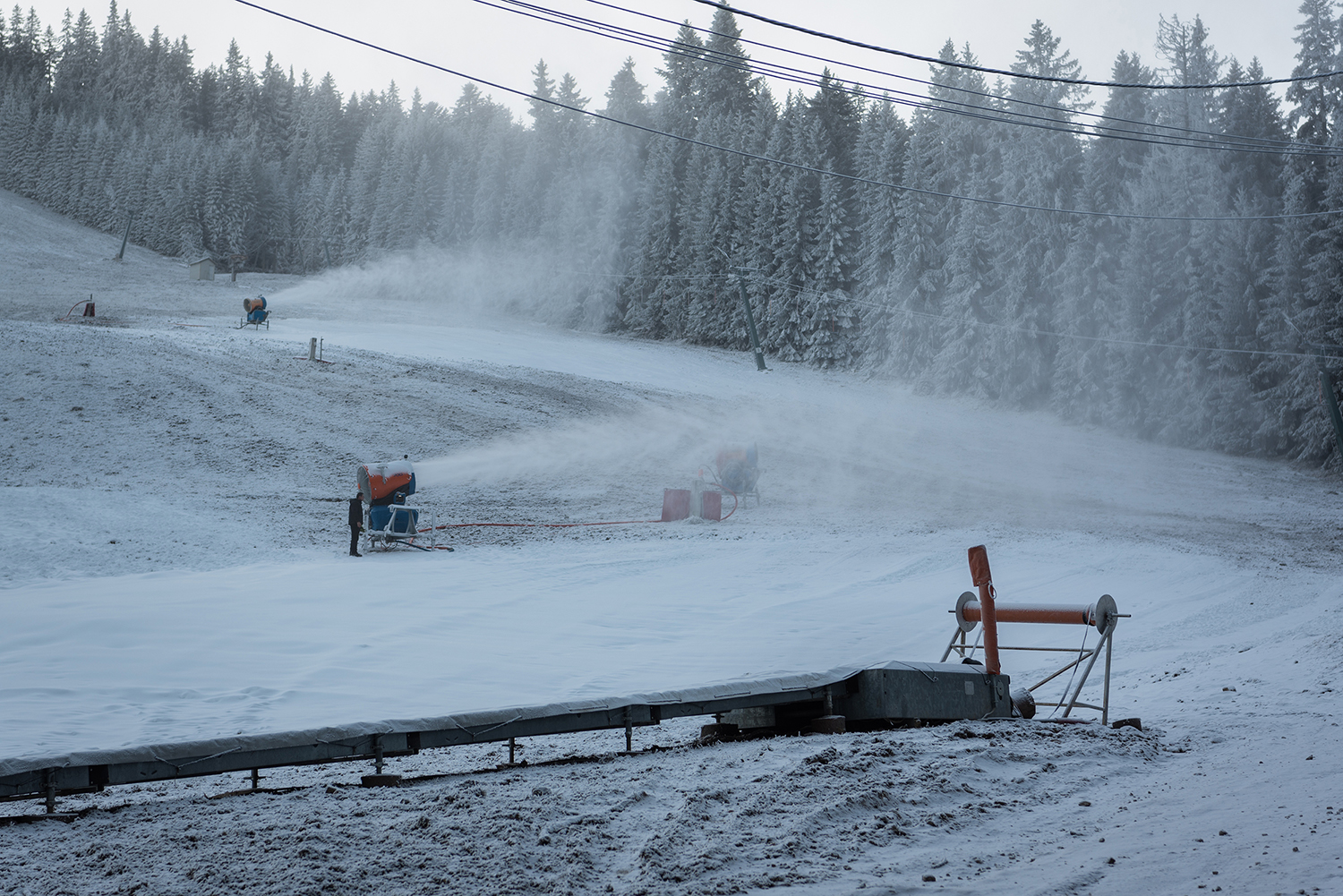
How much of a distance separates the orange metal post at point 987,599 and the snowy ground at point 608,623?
0.85 m

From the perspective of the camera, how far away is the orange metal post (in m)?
8.03

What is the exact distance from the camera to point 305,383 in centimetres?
3062

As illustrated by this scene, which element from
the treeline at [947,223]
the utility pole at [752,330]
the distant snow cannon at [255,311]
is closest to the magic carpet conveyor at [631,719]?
the treeline at [947,223]

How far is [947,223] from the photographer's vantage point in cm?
4700

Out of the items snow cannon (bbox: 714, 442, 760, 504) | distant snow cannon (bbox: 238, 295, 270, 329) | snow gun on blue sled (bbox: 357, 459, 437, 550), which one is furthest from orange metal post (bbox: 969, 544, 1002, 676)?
distant snow cannon (bbox: 238, 295, 270, 329)

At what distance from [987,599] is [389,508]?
41.3 feet

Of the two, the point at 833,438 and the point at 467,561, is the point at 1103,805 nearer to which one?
the point at 467,561

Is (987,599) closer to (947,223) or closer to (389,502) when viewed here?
(389,502)

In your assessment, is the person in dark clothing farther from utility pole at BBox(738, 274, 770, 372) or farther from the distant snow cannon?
utility pole at BBox(738, 274, 770, 372)

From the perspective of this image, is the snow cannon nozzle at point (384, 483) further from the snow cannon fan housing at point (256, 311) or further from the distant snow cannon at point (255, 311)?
the snow cannon fan housing at point (256, 311)

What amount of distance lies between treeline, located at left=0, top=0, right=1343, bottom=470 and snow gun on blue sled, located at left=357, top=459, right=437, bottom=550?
30.3ft

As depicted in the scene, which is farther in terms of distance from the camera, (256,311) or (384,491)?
(256,311)

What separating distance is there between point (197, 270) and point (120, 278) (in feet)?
15.3

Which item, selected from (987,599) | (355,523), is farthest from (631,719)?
(355,523)
